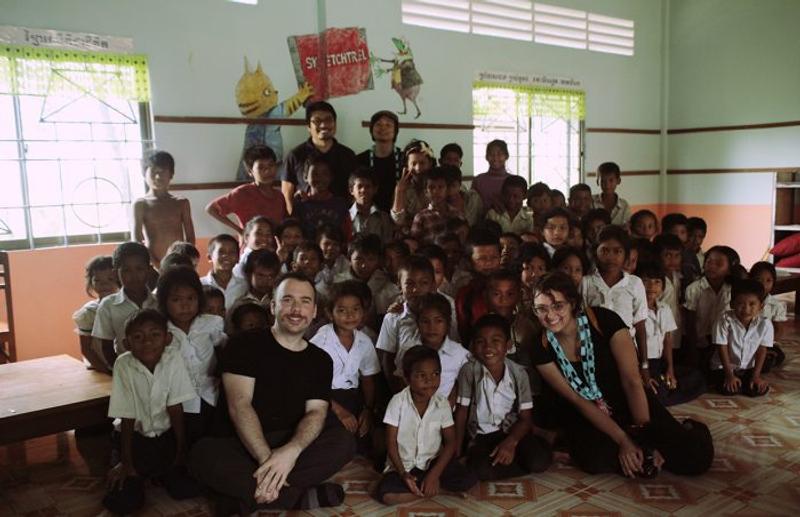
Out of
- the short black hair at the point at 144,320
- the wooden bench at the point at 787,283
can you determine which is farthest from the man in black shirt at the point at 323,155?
the wooden bench at the point at 787,283

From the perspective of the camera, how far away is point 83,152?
4762mm

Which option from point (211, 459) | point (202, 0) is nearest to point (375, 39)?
point (202, 0)

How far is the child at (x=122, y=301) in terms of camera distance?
9.69ft

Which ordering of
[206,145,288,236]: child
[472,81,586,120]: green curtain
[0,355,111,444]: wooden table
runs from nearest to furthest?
[0,355,111,444]: wooden table
[206,145,288,236]: child
[472,81,586,120]: green curtain

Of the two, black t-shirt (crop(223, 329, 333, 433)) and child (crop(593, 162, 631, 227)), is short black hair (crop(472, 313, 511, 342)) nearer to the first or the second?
black t-shirt (crop(223, 329, 333, 433))

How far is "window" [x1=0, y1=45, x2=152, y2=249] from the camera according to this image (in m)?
4.43

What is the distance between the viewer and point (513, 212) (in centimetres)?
464

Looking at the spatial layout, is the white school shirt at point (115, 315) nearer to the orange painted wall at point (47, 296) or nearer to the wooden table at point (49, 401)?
the wooden table at point (49, 401)

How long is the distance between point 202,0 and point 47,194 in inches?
70.4

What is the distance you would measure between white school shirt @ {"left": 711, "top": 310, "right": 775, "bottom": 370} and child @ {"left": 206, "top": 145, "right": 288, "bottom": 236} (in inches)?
105

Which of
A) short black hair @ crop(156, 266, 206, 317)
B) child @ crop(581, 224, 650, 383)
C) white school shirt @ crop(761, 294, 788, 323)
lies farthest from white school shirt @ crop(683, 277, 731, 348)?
short black hair @ crop(156, 266, 206, 317)

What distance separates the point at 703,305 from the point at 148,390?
2975 millimetres

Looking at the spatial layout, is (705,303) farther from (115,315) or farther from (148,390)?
(115,315)

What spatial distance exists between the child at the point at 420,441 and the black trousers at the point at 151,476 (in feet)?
2.45
